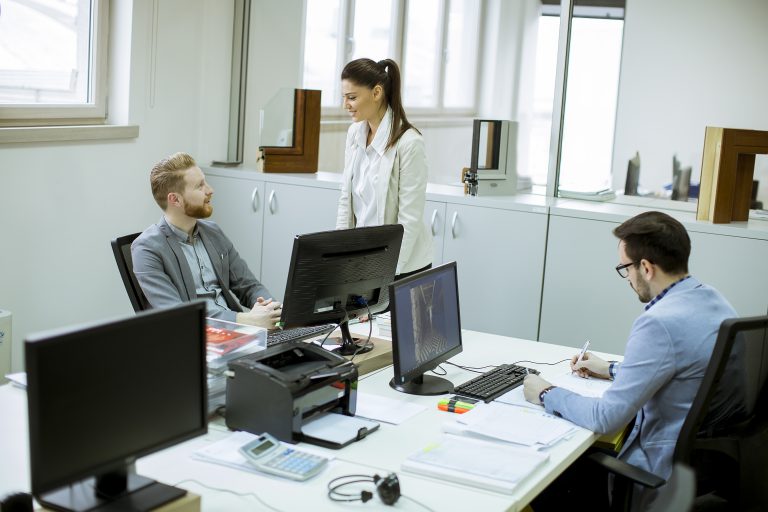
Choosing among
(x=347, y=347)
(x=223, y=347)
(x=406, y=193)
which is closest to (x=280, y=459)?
(x=223, y=347)

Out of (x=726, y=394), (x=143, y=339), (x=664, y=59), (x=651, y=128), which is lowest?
(x=726, y=394)

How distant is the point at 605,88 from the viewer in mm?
4512

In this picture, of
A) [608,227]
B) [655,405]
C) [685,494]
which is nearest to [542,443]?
[655,405]

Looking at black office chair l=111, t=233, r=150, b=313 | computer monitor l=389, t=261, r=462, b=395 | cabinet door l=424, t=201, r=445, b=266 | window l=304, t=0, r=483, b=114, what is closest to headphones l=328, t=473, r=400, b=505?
computer monitor l=389, t=261, r=462, b=395

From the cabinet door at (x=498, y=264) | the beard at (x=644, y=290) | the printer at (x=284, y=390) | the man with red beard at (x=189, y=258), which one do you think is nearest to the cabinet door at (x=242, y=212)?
the cabinet door at (x=498, y=264)

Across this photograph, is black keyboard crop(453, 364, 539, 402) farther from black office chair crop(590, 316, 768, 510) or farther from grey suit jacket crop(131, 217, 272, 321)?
grey suit jacket crop(131, 217, 272, 321)

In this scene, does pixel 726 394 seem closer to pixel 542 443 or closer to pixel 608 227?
pixel 542 443

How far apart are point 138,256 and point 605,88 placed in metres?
2.48

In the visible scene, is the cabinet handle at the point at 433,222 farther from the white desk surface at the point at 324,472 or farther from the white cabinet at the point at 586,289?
the white desk surface at the point at 324,472

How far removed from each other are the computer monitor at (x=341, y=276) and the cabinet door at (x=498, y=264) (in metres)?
1.46

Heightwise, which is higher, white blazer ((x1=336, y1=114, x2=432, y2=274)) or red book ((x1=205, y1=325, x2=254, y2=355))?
white blazer ((x1=336, y1=114, x2=432, y2=274))

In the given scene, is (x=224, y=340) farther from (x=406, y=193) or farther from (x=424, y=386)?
(x=406, y=193)

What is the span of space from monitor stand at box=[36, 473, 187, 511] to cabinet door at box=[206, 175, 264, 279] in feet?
10.6

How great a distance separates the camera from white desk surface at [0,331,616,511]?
6.52ft
